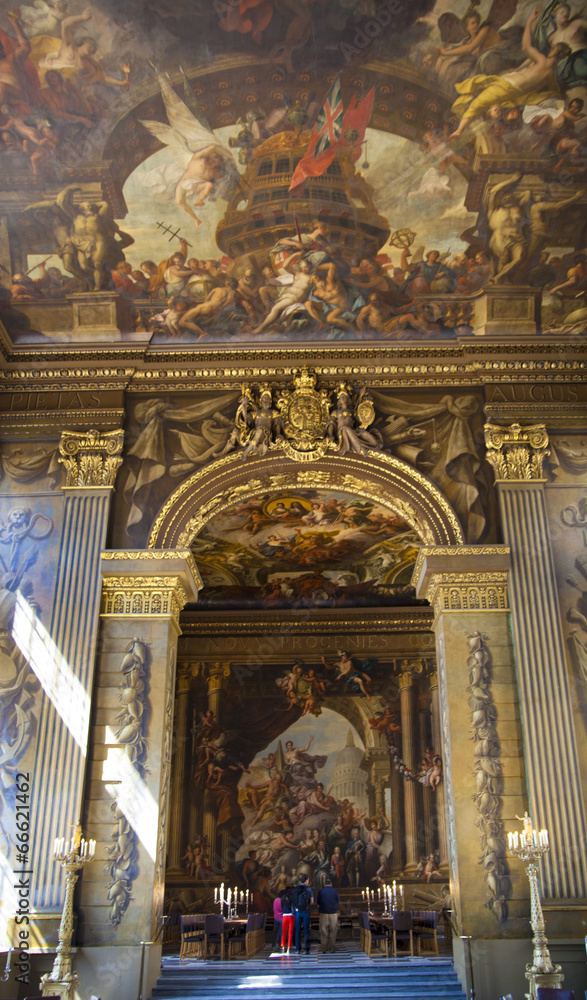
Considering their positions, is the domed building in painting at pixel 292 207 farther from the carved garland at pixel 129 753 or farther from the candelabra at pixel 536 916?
the candelabra at pixel 536 916

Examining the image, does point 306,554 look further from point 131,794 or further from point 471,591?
point 131,794

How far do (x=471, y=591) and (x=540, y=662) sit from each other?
1.44 metres

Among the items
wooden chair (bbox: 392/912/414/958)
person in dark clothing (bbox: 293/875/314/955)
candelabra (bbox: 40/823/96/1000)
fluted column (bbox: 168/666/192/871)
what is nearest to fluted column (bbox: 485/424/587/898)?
wooden chair (bbox: 392/912/414/958)

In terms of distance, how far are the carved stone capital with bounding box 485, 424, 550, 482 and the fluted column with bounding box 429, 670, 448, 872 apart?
8518 millimetres

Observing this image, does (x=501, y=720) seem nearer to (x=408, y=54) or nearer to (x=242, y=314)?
(x=242, y=314)

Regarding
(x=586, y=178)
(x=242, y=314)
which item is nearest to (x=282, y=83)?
(x=242, y=314)

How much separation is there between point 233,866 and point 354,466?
10.9m

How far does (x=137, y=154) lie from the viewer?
42.4 feet

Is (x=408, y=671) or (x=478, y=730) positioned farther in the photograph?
(x=408, y=671)

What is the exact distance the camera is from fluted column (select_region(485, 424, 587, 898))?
38.7 feet

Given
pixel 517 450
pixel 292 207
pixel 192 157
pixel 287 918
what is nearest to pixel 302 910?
pixel 287 918

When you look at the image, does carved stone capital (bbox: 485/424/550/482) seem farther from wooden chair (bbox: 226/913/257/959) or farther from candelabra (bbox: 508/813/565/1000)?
wooden chair (bbox: 226/913/257/959)

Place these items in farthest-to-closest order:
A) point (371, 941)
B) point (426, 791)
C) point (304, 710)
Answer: point (304, 710)
point (426, 791)
point (371, 941)

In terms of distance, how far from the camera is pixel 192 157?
1305 centimetres
